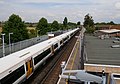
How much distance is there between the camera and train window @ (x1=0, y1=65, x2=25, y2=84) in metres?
13.1

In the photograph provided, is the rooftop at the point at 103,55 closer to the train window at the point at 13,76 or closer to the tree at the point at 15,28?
the train window at the point at 13,76

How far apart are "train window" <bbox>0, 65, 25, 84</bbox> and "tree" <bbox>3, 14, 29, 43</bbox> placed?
80.1ft

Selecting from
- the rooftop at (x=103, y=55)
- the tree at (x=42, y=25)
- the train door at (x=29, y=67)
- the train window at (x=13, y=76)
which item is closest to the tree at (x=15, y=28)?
the rooftop at (x=103, y=55)

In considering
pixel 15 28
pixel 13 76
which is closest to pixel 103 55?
pixel 13 76

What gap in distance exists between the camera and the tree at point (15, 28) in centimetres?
4034

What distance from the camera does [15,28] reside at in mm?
41344

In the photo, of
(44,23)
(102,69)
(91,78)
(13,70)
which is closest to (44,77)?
(13,70)

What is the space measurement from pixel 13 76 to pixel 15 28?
2768 centimetres

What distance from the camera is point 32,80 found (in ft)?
66.9

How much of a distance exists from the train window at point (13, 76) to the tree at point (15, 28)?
2442 centimetres

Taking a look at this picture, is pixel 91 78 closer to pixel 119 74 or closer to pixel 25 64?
pixel 119 74

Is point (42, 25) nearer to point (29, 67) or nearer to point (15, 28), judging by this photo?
point (15, 28)

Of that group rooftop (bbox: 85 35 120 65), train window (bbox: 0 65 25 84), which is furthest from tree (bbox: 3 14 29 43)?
train window (bbox: 0 65 25 84)

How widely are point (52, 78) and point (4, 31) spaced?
22.2 metres
